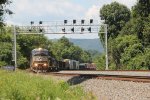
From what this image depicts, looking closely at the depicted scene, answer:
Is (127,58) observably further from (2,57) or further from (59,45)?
(59,45)

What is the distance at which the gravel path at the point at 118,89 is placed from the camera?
17.5 meters

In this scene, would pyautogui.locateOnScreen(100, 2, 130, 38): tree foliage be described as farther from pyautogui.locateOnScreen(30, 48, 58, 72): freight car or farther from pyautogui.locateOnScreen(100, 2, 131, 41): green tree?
pyautogui.locateOnScreen(30, 48, 58, 72): freight car

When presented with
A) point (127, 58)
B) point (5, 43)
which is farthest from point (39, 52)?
point (5, 43)

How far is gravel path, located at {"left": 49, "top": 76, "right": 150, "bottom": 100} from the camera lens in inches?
688

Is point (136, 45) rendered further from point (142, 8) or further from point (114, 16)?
point (114, 16)

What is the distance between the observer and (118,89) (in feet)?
66.8

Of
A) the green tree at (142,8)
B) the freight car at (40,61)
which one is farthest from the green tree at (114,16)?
the freight car at (40,61)

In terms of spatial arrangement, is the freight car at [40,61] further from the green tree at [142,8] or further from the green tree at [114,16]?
the green tree at [114,16]

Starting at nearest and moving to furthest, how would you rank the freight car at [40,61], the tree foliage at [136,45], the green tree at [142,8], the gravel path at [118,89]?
the gravel path at [118,89] < the freight car at [40,61] < the tree foliage at [136,45] < the green tree at [142,8]

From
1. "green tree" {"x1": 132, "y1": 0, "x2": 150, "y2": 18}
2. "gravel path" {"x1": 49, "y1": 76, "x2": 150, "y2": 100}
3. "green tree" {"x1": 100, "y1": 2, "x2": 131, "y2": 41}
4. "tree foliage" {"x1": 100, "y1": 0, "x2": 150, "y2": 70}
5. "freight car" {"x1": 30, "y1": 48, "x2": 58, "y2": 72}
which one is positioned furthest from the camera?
"green tree" {"x1": 100, "y1": 2, "x2": 131, "y2": 41}

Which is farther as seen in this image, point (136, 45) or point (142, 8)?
point (136, 45)

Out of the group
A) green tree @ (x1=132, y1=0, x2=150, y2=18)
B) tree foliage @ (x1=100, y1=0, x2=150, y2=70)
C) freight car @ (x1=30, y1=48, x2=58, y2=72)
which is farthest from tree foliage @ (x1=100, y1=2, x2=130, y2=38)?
freight car @ (x1=30, y1=48, x2=58, y2=72)

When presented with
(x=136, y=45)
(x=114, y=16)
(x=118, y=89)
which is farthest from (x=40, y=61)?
(x=114, y=16)

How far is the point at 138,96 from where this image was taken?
1758 cm
